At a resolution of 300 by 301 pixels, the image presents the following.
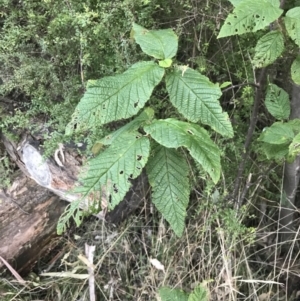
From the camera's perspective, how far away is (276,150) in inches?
59.1

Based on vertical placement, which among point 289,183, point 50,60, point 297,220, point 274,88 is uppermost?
point 50,60

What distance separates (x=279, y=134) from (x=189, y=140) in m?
0.47

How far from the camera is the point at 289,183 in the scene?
1859mm

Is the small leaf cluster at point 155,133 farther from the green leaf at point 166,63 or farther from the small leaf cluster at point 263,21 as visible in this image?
the small leaf cluster at point 263,21

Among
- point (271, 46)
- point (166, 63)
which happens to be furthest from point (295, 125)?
point (166, 63)

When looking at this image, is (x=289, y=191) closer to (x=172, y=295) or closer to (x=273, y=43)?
(x=172, y=295)

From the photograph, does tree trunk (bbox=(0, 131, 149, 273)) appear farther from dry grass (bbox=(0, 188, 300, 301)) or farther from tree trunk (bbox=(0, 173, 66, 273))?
dry grass (bbox=(0, 188, 300, 301))

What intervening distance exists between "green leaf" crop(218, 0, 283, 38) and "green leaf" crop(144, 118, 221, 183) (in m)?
0.31

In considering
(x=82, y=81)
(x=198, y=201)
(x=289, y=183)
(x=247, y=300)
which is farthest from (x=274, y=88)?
(x=247, y=300)

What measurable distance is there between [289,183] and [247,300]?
57 cm

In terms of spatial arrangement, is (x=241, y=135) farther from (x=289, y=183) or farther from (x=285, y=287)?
(x=285, y=287)

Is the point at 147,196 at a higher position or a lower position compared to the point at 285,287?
higher

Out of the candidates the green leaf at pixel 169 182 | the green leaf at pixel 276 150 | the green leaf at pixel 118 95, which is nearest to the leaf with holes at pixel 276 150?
the green leaf at pixel 276 150

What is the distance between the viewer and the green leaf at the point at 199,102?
4.02ft
